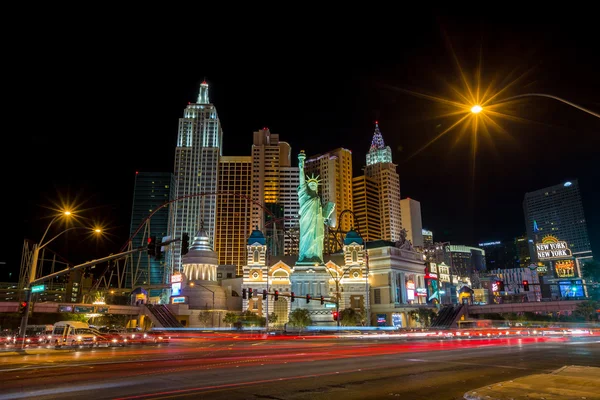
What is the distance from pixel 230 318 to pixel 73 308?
99.4ft

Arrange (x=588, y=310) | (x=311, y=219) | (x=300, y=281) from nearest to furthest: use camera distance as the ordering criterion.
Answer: (x=588, y=310), (x=300, y=281), (x=311, y=219)

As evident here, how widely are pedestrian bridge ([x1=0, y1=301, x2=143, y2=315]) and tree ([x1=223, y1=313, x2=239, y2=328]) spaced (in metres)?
16.8

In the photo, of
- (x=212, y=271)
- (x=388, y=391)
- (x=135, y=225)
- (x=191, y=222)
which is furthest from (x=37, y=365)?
(x=135, y=225)

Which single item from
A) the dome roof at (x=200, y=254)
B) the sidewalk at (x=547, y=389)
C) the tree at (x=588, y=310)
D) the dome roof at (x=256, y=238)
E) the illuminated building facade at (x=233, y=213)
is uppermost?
the illuminated building facade at (x=233, y=213)

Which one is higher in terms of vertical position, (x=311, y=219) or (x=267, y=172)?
(x=267, y=172)

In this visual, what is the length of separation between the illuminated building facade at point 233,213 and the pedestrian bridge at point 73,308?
312ft

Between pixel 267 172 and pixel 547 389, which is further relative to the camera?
pixel 267 172

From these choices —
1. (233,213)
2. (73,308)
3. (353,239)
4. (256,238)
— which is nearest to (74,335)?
(73,308)

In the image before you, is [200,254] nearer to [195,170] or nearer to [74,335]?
[74,335]

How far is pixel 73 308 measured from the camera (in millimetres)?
66750

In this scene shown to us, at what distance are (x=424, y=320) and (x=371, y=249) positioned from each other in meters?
21.6

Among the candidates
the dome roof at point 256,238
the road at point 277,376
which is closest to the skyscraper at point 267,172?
the dome roof at point 256,238

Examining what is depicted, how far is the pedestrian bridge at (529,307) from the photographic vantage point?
8031 centimetres

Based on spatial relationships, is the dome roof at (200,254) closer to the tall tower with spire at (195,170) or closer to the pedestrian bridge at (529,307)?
the pedestrian bridge at (529,307)
